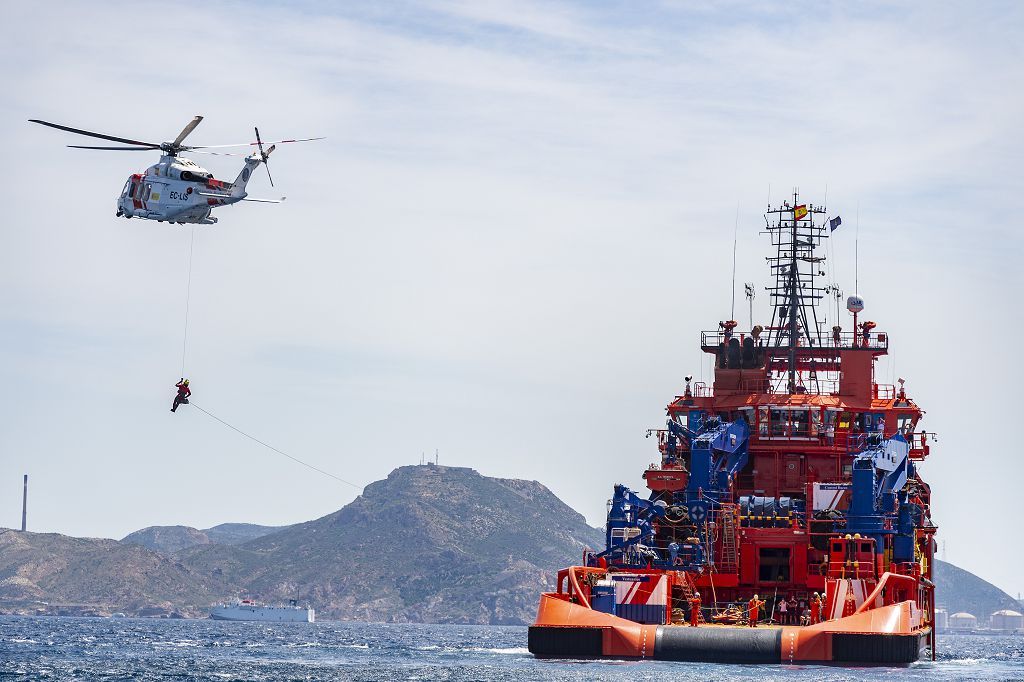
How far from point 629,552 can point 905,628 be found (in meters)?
10.7

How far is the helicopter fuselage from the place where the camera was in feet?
220

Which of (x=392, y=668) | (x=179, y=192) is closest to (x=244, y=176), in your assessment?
(x=179, y=192)

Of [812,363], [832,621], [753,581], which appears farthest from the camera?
[812,363]

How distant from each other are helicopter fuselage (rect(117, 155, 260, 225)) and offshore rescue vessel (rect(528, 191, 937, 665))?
18.1m

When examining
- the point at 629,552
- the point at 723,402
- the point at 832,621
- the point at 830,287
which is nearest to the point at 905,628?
the point at 832,621

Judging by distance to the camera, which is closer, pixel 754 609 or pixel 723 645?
pixel 723 645

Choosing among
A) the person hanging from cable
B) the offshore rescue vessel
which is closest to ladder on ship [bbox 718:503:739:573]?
the offshore rescue vessel

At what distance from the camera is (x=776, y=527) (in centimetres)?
6212

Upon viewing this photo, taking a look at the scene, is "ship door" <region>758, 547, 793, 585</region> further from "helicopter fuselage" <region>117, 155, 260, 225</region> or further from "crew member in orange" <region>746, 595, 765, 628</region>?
→ "helicopter fuselage" <region>117, 155, 260, 225</region>

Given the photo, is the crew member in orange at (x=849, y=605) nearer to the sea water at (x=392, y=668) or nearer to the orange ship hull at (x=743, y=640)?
the orange ship hull at (x=743, y=640)

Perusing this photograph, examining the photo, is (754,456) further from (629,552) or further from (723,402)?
(629,552)

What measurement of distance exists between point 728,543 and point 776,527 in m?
1.90

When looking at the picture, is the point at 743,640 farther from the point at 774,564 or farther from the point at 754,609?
the point at 774,564

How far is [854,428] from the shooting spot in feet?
224
